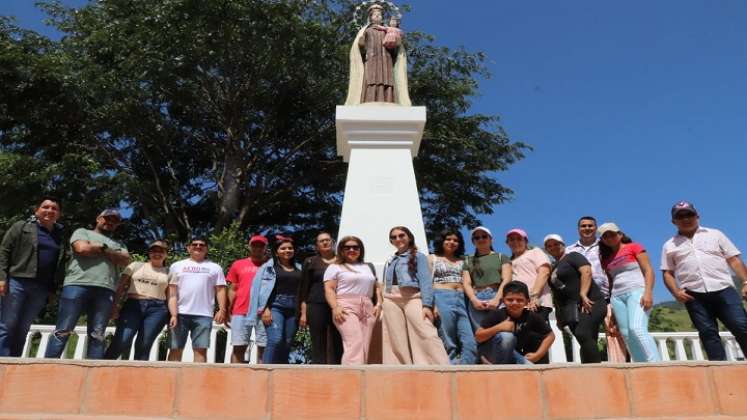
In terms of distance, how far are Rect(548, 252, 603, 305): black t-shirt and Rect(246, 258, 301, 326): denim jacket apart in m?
2.32

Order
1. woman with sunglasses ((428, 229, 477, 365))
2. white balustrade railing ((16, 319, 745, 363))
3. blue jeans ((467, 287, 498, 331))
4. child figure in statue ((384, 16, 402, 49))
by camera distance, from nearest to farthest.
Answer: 1. woman with sunglasses ((428, 229, 477, 365))
2. blue jeans ((467, 287, 498, 331))
3. white balustrade railing ((16, 319, 745, 363))
4. child figure in statue ((384, 16, 402, 49))

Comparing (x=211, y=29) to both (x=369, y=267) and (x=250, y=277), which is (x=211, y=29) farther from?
(x=369, y=267)

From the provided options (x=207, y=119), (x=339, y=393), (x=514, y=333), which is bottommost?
(x=339, y=393)

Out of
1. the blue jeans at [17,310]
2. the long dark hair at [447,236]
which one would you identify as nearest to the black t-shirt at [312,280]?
the long dark hair at [447,236]

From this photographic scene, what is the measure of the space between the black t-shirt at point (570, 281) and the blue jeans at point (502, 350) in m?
0.64

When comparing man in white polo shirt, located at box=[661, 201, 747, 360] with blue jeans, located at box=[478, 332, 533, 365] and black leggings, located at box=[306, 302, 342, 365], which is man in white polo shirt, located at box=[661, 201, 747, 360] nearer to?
blue jeans, located at box=[478, 332, 533, 365]

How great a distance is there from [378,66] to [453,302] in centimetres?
345

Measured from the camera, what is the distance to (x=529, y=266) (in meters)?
4.70

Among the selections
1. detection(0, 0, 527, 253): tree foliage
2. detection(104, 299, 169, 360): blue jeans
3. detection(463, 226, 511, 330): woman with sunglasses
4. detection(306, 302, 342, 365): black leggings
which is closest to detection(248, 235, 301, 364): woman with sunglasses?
detection(306, 302, 342, 365): black leggings

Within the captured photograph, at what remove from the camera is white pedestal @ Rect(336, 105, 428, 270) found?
5.76 m

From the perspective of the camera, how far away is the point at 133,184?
39.1ft

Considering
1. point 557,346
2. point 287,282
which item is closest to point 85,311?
point 287,282

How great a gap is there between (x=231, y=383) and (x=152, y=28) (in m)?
11.3

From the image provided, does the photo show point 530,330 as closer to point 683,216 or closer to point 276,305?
point 683,216
